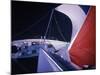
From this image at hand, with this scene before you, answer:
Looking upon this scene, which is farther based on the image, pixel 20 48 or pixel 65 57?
pixel 65 57

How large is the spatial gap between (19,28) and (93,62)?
108 cm

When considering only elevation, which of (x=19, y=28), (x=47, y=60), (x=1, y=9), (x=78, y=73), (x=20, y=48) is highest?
(x=1, y=9)

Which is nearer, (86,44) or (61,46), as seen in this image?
(61,46)

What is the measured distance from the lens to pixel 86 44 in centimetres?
233

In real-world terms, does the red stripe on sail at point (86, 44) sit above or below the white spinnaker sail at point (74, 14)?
below

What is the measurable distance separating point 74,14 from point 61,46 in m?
0.45

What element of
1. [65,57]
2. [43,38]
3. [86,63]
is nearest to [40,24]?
[43,38]

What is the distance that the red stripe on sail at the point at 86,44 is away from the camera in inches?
89.7

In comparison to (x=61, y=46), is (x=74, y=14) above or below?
above

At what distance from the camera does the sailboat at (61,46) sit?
2111 mm

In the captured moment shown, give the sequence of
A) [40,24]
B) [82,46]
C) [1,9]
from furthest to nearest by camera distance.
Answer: [82,46] → [40,24] → [1,9]

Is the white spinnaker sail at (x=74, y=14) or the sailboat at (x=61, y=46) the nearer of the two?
the sailboat at (x=61, y=46)
